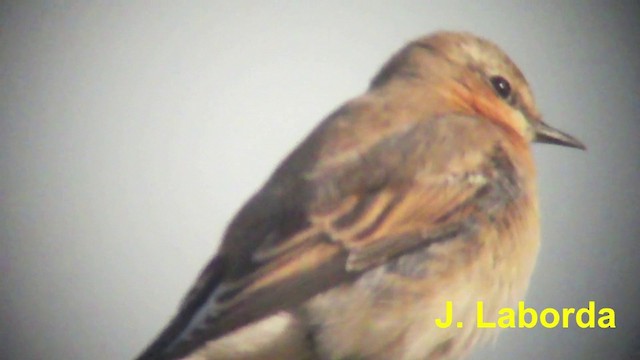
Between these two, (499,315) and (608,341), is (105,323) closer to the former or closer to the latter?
(499,315)

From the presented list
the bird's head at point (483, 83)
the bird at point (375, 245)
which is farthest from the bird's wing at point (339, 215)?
the bird's head at point (483, 83)

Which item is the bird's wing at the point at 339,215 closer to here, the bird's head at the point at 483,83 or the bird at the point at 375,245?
the bird at the point at 375,245

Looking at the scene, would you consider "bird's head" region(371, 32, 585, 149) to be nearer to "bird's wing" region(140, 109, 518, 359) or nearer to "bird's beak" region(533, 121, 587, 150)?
"bird's beak" region(533, 121, 587, 150)

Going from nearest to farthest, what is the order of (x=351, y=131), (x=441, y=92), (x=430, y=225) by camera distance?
(x=430, y=225)
(x=351, y=131)
(x=441, y=92)

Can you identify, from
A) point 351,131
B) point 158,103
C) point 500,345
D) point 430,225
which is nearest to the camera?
point 430,225

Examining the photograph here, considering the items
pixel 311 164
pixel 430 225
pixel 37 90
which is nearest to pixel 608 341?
pixel 430 225

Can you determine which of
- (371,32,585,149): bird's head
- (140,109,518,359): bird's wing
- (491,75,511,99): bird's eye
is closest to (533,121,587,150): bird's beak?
(371,32,585,149): bird's head
